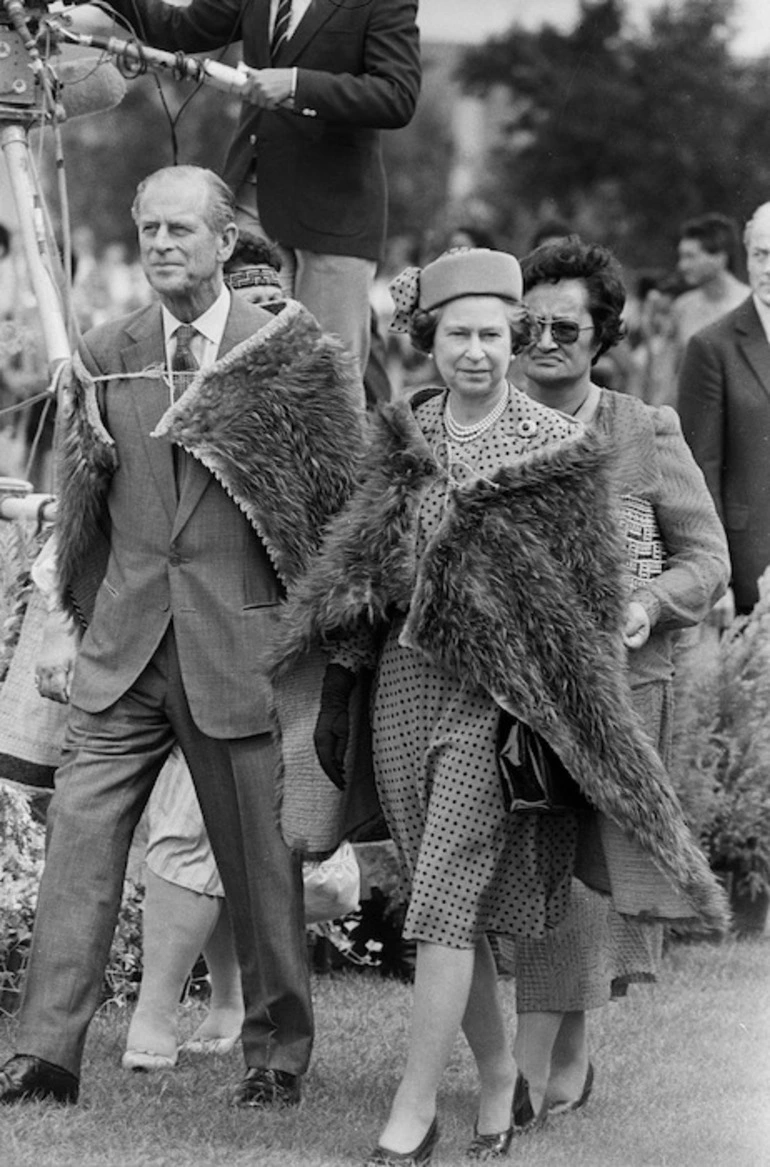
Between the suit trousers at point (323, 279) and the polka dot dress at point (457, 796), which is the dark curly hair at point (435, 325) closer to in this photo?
the polka dot dress at point (457, 796)

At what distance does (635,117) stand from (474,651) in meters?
15.5

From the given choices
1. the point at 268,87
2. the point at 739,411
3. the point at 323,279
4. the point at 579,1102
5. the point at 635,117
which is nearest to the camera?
the point at 579,1102

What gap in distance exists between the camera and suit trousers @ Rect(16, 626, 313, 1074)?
5293 mm

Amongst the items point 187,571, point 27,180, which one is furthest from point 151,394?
point 27,180

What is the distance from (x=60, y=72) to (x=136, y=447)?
164cm

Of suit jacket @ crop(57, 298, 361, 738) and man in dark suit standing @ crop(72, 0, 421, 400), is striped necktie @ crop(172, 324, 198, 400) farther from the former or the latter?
man in dark suit standing @ crop(72, 0, 421, 400)

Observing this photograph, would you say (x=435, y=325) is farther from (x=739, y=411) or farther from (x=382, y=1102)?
(x=739, y=411)

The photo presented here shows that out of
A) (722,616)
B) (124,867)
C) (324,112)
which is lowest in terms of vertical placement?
(124,867)

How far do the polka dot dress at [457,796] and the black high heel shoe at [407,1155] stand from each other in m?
0.41

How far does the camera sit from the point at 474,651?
4.91 m

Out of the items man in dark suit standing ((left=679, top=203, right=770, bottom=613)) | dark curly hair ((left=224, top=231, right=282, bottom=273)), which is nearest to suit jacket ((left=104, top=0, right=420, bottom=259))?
dark curly hair ((left=224, top=231, right=282, bottom=273))

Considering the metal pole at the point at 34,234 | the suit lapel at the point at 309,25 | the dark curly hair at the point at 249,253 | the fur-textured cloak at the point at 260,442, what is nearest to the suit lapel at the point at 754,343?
the suit lapel at the point at 309,25

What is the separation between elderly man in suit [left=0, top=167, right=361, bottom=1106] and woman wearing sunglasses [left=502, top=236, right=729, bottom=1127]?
51 cm

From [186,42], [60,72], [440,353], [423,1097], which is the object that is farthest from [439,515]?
[186,42]
